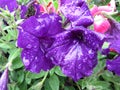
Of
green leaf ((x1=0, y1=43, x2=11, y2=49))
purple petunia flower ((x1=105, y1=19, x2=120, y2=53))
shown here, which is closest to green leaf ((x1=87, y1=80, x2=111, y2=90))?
purple petunia flower ((x1=105, y1=19, x2=120, y2=53))

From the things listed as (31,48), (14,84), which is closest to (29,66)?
(31,48)

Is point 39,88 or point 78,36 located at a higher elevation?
point 78,36

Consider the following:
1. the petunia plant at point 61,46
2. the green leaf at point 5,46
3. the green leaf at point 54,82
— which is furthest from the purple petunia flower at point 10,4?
the green leaf at point 54,82

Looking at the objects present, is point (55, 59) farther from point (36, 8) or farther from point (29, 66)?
point (36, 8)

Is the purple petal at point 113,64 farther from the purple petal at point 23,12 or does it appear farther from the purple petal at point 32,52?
the purple petal at point 23,12

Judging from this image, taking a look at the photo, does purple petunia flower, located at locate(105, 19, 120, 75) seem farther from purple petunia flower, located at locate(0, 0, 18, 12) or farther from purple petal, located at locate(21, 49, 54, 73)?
purple petunia flower, located at locate(0, 0, 18, 12)

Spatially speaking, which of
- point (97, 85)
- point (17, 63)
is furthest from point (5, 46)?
point (97, 85)

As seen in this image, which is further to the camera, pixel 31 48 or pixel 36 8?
pixel 36 8
